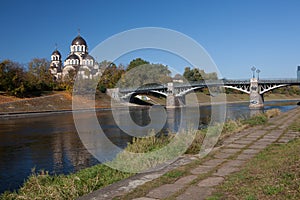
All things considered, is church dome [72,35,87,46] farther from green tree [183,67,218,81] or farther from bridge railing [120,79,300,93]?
green tree [183,67,218,81]

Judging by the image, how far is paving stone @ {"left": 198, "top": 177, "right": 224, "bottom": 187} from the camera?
18.8 ft

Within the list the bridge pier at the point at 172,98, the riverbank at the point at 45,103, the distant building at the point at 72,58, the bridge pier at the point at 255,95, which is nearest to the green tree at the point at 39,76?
the riverbank at the point at 45,103

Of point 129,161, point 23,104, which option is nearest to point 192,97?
point 23,104

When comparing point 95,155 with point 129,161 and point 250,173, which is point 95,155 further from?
point 250,173

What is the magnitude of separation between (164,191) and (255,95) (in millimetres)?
58453

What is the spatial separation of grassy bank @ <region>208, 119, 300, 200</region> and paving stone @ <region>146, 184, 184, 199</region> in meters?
0.74

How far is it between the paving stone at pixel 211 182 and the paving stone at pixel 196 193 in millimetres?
212

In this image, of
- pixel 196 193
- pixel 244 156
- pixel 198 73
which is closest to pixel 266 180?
pixel 196 193

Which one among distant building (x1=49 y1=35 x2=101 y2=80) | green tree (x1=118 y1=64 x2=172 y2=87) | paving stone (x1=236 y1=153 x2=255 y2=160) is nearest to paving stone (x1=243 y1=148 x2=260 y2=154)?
paving stone (x1=236 y1=153 x2=255 y2=160)

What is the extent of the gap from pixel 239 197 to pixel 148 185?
1.80m

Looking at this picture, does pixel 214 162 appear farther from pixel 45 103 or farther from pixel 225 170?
pixel 45 103

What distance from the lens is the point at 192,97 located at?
7412 centimetres

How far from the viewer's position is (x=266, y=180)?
18.5 feet

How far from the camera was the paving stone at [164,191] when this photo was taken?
17.2ft
